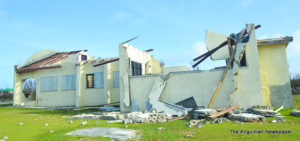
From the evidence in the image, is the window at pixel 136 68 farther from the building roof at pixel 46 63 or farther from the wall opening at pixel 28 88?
the wall opening at pixel 28 88

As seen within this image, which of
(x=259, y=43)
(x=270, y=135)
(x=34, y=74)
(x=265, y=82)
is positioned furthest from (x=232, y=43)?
(x=34, y=74)

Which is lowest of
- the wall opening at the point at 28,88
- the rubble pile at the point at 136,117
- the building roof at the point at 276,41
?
the rubble pile at the point at 136,117

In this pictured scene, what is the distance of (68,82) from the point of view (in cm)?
1884

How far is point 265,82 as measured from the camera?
1162 centimetres

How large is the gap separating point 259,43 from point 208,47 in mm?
3201

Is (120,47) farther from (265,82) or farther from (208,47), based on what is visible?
(265,82)

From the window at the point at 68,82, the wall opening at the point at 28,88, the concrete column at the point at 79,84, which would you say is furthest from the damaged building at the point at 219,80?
the wall opening at the point at 28,88

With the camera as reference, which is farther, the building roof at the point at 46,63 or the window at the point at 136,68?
the building roof at the point at 46,63

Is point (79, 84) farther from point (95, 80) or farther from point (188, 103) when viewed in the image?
point (188, 103)

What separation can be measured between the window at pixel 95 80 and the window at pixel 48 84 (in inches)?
150

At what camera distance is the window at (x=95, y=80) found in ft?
58.1

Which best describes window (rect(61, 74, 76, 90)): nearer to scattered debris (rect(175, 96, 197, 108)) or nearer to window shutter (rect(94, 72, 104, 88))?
window shutter (rect(94, 72, 104, 88))

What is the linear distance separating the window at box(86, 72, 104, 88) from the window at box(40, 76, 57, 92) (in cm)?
380

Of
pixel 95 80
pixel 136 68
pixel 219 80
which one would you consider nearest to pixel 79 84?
pixel 95 80
